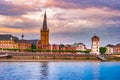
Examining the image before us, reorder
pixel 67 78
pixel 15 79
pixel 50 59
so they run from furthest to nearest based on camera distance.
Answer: pixel 50 59 < pixel 67 78 < pixel 15 79

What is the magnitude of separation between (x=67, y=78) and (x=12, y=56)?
9359 cm

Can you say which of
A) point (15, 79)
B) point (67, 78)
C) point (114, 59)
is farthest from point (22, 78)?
point (114, 59)

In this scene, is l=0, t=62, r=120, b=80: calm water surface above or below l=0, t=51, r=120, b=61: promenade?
below

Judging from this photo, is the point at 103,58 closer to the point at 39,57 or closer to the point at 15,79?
the point at 39,57

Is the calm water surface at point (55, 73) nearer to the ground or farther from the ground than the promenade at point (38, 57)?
nearer to the ground

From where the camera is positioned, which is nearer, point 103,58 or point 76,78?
point 76,78

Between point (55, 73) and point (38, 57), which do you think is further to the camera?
point (38, 57)

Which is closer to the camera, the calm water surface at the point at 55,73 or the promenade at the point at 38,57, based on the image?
the calm water surface at the point at 55,73

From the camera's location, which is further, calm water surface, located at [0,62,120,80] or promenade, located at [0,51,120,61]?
promenade, located at [0,51,120,61]

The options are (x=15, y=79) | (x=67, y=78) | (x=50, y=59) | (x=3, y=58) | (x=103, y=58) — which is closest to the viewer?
(x=15, y=79)

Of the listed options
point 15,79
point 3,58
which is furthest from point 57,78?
point 3,58

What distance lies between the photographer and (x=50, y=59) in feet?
543

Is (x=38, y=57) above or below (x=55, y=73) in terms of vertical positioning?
above

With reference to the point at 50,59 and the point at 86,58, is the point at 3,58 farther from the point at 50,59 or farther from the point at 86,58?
the point at 86,58
